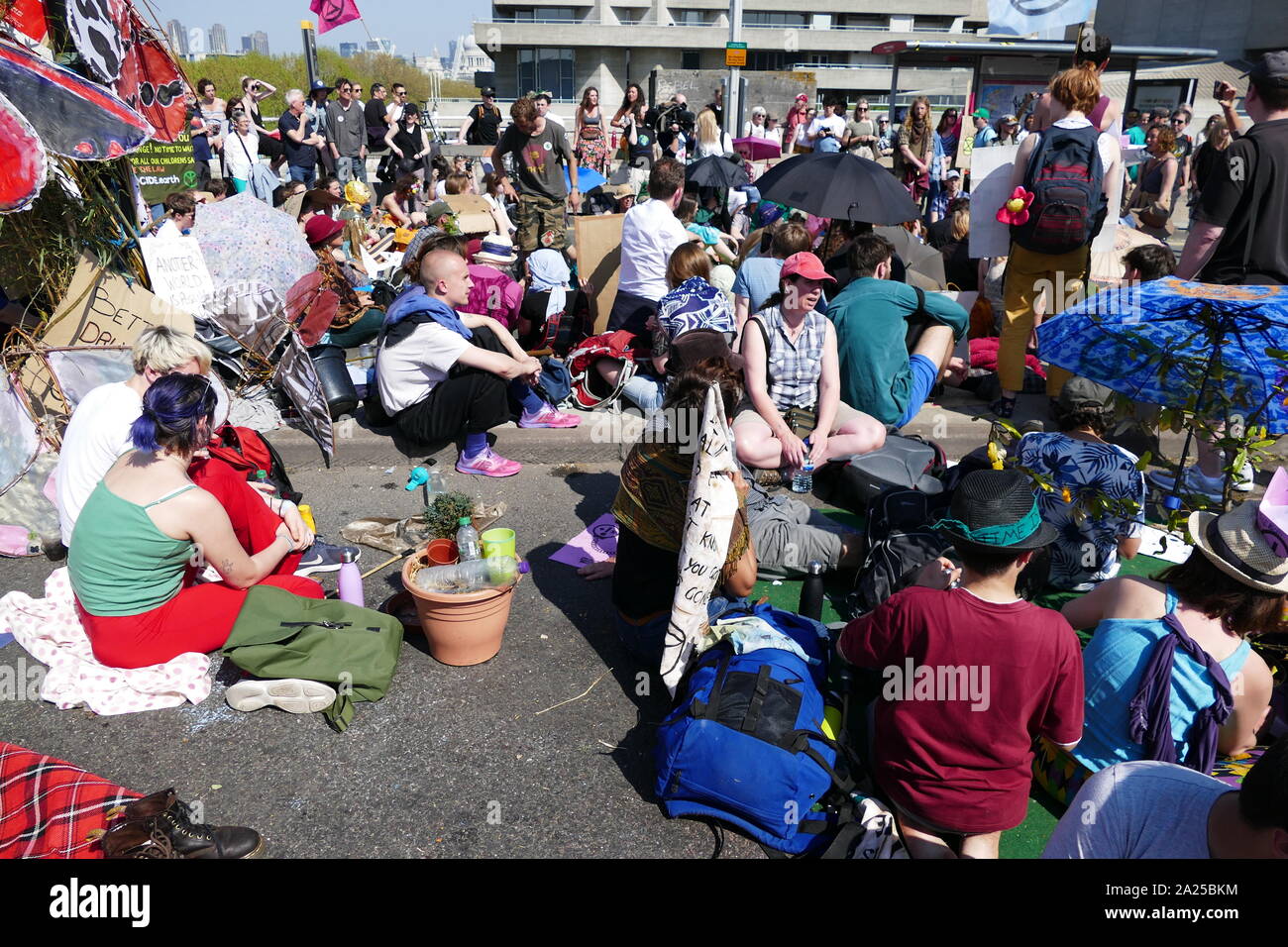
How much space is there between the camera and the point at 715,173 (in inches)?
424

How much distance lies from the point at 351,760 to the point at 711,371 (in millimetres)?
2038

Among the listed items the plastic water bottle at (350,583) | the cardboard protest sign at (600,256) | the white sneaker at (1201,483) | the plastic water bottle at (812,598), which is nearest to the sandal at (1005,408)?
the white sneaker at (1201,483)

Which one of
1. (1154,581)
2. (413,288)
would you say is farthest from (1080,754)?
(413,288)

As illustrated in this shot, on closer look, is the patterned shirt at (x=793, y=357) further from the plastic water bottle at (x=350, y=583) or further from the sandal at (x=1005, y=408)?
the plastic water bottle at (x=350, y=583)

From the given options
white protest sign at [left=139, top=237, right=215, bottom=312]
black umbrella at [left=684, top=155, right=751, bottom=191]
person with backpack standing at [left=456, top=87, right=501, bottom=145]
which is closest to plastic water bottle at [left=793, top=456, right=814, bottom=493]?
white protest sign at [left=139, top=237, right=215, bottom=312]

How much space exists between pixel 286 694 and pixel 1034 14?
15.3 metres

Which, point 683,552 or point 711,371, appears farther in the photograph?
point 711,371

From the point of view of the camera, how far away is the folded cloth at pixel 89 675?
3482 mm

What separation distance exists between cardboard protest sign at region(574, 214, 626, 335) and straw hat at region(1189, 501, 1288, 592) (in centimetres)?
585

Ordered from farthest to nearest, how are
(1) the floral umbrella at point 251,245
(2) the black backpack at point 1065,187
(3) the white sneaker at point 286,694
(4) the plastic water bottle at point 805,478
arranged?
(1) the floral umbrella at point 251,245, (2) the black backpack at point 1065,187, (4) the plastic water bottle at point 805,478, (3) the white sneaker at point 286,694

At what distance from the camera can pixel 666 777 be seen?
295 centimetres

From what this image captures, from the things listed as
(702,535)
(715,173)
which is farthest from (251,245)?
(715,173)

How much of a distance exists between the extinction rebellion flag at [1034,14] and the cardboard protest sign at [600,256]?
9.79 metres
